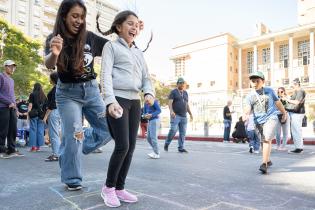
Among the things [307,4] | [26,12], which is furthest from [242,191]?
[26,12]

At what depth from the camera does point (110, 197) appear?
9.46 feet

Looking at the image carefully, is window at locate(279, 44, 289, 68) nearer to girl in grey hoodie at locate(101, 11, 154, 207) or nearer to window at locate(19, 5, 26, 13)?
window at locate(19, 5, 26, 13)

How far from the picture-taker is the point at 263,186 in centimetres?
400

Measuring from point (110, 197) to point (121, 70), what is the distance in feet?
3.74

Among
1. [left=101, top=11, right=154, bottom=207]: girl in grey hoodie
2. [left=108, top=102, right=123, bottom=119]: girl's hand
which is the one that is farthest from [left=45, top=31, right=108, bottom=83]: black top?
[left=108, top=102, right=123, bottom=119]: girl's hand

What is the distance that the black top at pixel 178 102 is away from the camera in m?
8.35

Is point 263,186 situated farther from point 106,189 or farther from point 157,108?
point 157,108

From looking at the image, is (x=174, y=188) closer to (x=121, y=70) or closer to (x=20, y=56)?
(x=121, y=70)

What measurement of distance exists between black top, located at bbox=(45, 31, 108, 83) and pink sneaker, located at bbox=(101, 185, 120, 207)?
116cm

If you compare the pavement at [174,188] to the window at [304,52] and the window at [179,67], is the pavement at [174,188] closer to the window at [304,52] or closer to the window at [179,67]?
the window at [304,52]

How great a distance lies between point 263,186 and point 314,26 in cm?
4743

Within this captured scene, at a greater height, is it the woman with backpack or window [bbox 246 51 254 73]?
window [bbox 246 51 254 73]

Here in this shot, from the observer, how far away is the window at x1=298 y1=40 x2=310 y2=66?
47606 millimetres

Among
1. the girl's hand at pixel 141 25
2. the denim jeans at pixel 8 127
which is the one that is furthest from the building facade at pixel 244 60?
the girl's hand at pixel 141 25
